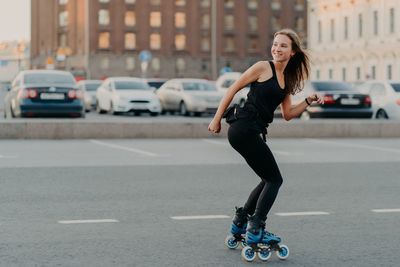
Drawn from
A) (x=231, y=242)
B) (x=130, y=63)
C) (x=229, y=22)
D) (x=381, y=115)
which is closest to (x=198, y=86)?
(x=381, y=115)

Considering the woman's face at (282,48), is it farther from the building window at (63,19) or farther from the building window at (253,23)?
the building window at (253,23)

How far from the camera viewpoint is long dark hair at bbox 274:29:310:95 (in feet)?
21.5

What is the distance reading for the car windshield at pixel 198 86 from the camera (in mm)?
36562

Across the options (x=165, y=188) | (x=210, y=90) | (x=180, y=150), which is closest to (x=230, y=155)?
(x=180, y=150)

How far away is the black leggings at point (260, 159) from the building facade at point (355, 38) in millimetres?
55435

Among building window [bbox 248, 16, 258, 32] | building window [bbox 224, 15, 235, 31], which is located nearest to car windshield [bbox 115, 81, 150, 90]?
building window [bbox 224, 15, 235, 31]

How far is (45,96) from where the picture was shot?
76.7 feet

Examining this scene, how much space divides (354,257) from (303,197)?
3.77 m

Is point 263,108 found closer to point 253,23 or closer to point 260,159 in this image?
point 260,159

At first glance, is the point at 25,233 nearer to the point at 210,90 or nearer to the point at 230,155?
the point at 230,155

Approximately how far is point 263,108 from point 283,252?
3.27 ft

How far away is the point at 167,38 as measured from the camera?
118m

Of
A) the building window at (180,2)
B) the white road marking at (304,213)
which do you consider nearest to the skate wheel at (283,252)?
the white road marking at (304,213)

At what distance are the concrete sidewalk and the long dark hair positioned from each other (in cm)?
1458
